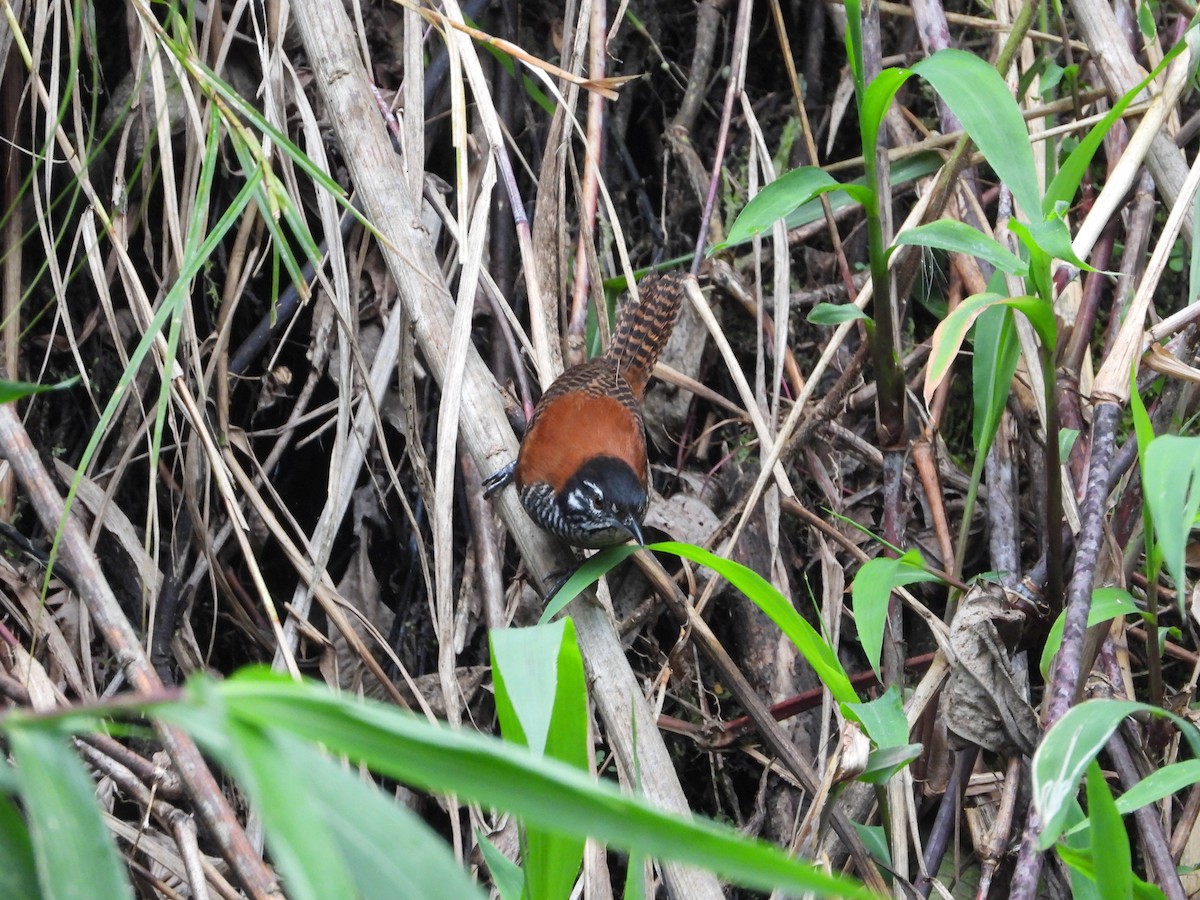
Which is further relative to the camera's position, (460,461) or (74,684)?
(460,461)

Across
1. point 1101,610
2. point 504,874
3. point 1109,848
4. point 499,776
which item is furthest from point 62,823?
point 1101,610

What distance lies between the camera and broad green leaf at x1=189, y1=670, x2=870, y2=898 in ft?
3.08

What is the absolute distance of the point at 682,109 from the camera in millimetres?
4250

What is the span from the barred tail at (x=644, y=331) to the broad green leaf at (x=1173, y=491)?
88.2 inches

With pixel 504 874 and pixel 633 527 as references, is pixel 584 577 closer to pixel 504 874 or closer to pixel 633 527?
pixel 504 874

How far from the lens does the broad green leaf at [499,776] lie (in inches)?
36.9

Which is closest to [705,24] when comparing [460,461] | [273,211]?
[460,461]

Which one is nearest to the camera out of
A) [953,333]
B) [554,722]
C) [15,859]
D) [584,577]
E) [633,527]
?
[15,859]

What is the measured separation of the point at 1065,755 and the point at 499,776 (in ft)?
3.51

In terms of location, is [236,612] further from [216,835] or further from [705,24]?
[705,24]

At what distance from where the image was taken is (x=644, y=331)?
155 inches

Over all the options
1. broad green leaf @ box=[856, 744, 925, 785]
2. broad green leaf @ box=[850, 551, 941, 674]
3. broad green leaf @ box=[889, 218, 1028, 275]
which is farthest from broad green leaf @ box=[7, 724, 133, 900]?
broad green leaf @ box=[889, 218, 1028, 275]

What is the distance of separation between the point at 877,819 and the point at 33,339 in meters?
2.87

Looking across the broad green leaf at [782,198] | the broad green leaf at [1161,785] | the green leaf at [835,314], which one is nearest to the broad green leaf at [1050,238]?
the broad green leaf at [782,198]
